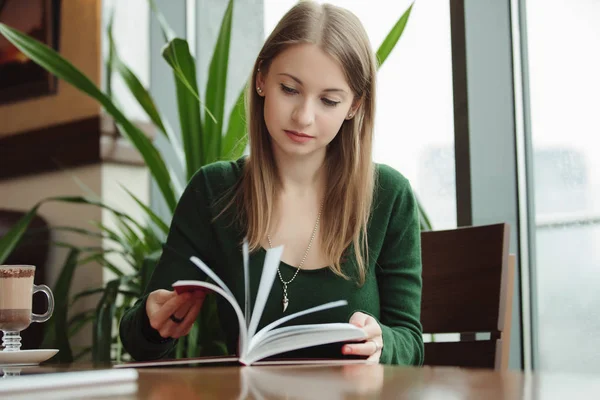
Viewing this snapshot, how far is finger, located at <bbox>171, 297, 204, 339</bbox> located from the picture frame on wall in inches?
84.3

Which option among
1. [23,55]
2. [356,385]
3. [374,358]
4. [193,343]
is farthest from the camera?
[23,55]

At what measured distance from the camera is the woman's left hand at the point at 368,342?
→ 110 centimetres

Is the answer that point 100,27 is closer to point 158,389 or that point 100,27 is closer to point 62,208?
point 62,208

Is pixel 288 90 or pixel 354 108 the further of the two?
pixel 354 108

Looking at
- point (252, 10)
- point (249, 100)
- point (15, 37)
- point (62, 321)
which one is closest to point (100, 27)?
point (252, 10)

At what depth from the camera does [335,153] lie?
1538mm

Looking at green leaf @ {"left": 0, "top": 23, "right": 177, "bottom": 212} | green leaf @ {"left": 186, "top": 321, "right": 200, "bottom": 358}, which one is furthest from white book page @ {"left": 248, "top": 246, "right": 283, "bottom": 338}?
green leaf @ {"left": 0, "top": 23, "right": 177, "bottom": 212}

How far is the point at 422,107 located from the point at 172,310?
4.12ft

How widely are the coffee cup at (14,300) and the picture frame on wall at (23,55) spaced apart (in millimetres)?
2184

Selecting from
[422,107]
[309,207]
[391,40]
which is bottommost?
[309,207]

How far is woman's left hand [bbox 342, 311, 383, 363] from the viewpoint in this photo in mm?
1098

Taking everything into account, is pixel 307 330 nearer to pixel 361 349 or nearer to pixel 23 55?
pixel 361 349

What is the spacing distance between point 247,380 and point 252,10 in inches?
87.9

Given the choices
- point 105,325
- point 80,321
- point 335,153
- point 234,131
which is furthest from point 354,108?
point 80,321
